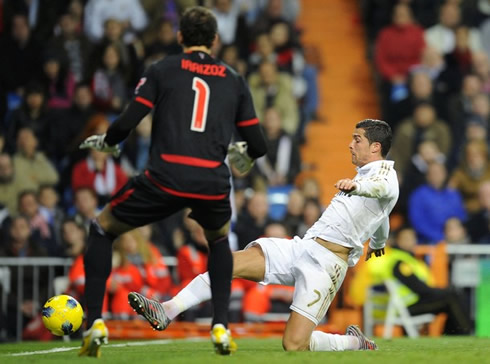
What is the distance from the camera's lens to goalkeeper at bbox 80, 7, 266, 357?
747 cm

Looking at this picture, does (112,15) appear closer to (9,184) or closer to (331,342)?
(9,184)

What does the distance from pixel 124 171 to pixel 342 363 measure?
858 centimetres

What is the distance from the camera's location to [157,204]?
754 cm

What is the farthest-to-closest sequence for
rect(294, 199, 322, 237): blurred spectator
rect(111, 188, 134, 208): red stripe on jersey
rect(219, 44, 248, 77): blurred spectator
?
1. rect(219, 44, 248, 77): blurred spectator
2. rect(294, 199, 322, 237): blurred spectator
3. rect(111, 188, 134, 208): red stripe on jersey

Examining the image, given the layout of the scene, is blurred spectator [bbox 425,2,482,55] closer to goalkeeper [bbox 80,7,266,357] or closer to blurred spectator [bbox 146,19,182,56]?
blurred spectator [bbox 146,19,182,56]

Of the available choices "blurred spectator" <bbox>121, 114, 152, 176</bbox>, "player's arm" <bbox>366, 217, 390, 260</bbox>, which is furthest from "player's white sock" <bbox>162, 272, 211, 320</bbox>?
→ "blurred spectator" <bbox>121, 114, 152, 176</bbox>

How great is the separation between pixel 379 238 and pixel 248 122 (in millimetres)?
1797

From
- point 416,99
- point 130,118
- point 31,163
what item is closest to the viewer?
point 130,118

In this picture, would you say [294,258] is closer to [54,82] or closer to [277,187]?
[277,187]

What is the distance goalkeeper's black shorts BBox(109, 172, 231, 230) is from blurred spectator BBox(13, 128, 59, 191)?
771cm

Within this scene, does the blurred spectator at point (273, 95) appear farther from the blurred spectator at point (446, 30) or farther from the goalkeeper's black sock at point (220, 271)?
the goalkeeper's black sock at point (220, 271)

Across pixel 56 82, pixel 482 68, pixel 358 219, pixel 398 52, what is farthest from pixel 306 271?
pixel 482 68

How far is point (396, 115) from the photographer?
17500mm

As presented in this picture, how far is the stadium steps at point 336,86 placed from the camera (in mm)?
18125
